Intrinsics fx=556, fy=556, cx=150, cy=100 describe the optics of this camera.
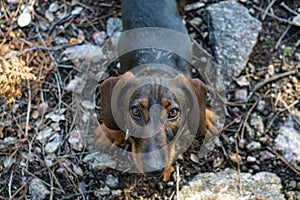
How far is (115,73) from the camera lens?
211 inches

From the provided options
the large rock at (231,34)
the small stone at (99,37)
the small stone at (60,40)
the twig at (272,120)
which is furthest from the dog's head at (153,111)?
the small stone at (60,40)

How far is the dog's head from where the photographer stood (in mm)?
4141

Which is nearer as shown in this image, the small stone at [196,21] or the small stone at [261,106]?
the small stone at [261,106]

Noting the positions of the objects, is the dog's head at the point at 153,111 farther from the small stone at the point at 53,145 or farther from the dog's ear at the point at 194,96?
the small stone at the point at 53,145

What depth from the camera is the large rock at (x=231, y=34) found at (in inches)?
211

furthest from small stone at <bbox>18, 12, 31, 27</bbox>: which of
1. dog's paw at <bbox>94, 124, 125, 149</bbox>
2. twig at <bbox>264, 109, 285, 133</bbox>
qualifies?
twig at <bbox>264, 109, 285, 133</bbox>

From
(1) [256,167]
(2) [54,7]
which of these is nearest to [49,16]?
(2) [54,7]

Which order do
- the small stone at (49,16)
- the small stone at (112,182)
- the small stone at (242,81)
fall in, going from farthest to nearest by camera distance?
the small stone at (49,16)
the small stone at (242,81)
the small stone at (112,182)

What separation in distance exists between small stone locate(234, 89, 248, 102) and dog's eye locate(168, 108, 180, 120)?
Answer: 1163 millimetres

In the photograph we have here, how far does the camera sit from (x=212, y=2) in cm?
573

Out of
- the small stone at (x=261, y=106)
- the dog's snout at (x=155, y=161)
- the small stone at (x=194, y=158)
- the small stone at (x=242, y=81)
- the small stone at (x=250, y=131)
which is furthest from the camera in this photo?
the small stone at (x=242, y=81)

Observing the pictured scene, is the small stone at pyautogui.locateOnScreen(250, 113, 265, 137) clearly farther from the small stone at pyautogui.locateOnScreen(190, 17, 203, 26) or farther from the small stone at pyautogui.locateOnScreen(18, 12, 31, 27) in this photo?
the small stone at pyautogui.locateOnScreen(18, 12, 31, 27)

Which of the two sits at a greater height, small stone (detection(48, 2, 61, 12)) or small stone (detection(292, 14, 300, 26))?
small stone (detection(48, 2, 61, 12))

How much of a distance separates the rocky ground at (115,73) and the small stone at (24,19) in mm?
10
